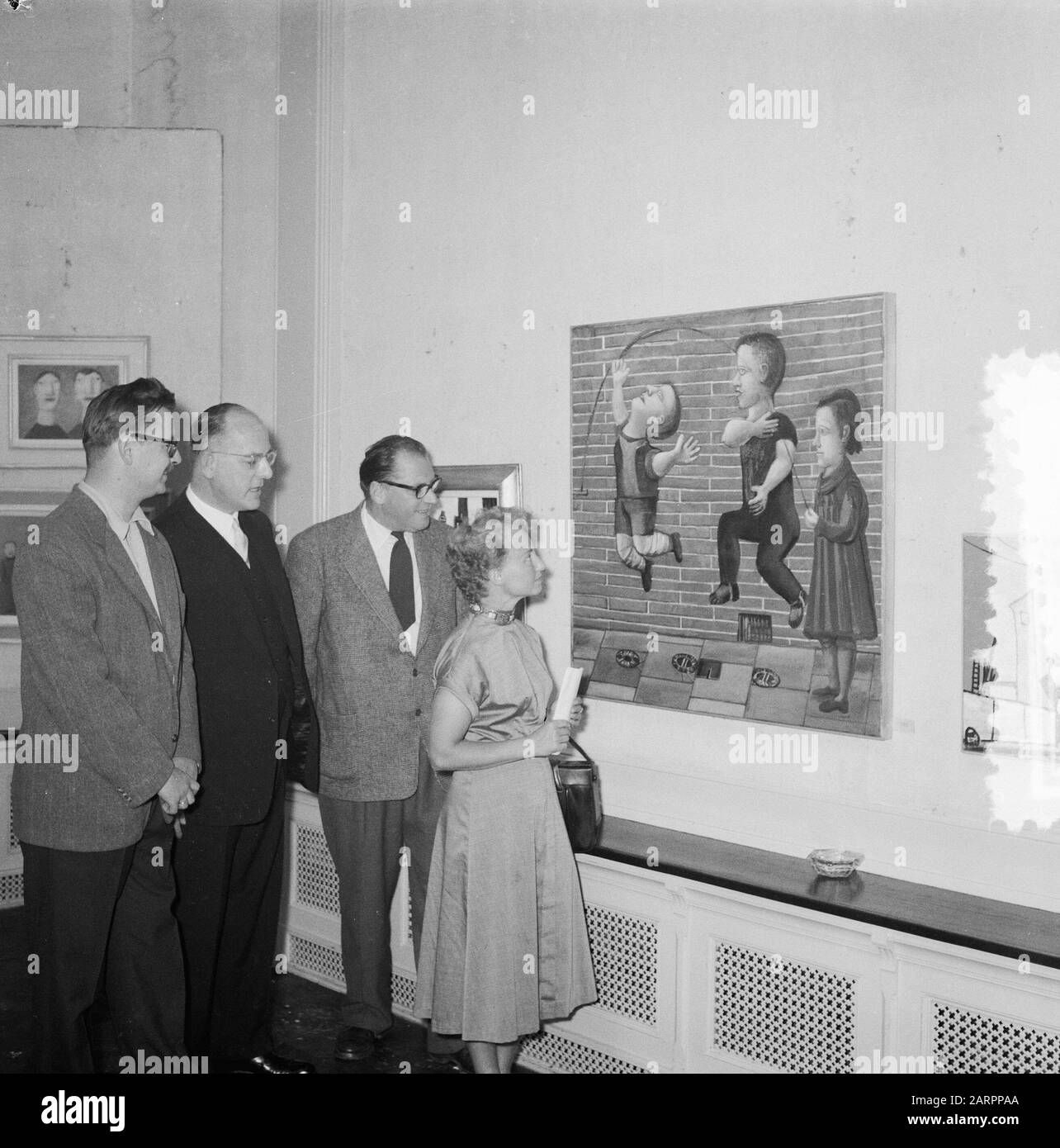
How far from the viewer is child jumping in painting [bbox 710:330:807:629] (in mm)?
3779

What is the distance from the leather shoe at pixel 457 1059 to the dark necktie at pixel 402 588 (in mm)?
1366

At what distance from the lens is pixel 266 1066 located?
12.3 feet

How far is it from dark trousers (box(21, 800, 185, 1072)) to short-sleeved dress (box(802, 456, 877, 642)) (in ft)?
6.45

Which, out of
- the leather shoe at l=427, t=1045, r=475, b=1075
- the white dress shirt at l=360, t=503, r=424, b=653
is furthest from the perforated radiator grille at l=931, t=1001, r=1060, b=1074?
the white dress shirt at l=360, t=503, r=424, b=653

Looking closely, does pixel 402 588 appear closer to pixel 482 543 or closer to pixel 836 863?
pixel 482 543

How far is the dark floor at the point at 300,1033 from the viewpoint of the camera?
3.95 meters

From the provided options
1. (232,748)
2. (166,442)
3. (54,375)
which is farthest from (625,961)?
(54,375)

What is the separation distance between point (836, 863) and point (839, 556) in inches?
34.7

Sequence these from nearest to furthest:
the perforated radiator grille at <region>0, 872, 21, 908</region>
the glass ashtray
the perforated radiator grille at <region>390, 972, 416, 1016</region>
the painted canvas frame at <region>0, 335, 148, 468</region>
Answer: the glass ashtray < the perforated radiator grille at <region>390, 972, 416, 1016</region> < the painted canvas frame at <region>0, 335, 148, 468</region> < the perforated radiator grille at <region>0, 872, 21, 908</region>

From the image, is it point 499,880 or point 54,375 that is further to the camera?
point 54,375

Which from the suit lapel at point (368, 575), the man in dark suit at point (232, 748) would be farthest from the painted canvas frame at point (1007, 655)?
the man in dark suit at point (232, 748)

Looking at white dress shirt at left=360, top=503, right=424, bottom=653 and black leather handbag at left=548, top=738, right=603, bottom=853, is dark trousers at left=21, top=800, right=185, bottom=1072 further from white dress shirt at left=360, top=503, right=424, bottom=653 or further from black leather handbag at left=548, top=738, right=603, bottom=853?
black leather handbag at left=548, top=738, right=603, bottom=853

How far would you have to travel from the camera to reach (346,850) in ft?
13.3
